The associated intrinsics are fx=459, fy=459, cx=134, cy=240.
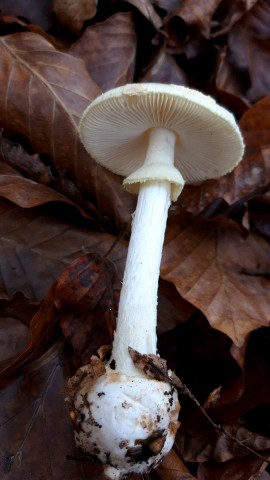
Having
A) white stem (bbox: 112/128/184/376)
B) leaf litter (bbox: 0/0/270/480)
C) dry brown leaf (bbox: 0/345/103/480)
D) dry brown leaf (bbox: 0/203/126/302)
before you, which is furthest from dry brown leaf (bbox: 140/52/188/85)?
dry brown leaf (bbox: 0/345/103/480)

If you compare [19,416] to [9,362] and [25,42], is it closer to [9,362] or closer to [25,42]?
[9,362]

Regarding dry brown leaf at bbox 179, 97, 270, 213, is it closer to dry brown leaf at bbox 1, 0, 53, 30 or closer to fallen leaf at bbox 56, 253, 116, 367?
fallen leaf at bbox 56, 253, 116, 367

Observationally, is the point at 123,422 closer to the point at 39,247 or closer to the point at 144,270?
the point at 144,270

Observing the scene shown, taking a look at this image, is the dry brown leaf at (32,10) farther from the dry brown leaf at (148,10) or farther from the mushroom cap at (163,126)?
the mushroom cap at (163,126)

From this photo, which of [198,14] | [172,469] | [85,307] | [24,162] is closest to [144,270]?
[85,307]

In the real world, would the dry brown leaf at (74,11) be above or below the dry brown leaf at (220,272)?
above

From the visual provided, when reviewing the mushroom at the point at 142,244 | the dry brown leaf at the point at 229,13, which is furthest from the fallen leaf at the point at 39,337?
the dry brown leaf at the point at 229,13
